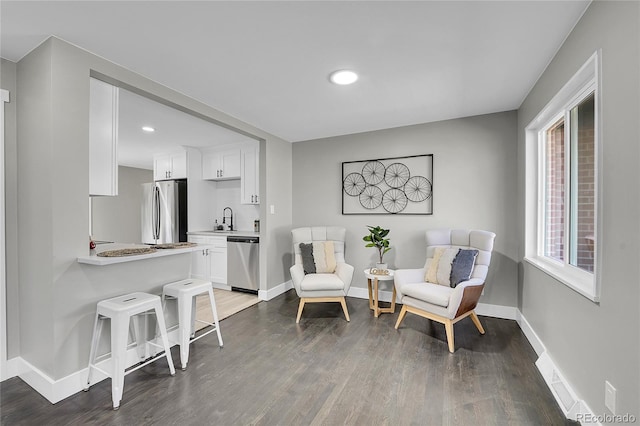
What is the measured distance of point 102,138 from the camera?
2.11 m

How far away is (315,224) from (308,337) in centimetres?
178

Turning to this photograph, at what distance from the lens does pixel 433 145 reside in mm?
3418

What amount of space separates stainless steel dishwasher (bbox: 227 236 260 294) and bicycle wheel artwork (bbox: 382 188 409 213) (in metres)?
1.83

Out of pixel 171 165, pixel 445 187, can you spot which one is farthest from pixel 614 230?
pixel 171 165

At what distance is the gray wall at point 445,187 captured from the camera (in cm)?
307

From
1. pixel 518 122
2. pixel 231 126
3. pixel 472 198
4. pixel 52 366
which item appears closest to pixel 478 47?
pixel 518 122

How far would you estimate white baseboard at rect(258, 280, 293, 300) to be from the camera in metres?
3.81

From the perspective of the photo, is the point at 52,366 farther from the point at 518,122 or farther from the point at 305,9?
the point at 518,122

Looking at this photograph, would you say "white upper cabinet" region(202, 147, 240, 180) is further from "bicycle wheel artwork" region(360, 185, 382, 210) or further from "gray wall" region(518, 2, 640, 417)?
"gray wall" region(518, 2, 640, 417)

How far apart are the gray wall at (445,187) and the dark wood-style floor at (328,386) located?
0.96 metres

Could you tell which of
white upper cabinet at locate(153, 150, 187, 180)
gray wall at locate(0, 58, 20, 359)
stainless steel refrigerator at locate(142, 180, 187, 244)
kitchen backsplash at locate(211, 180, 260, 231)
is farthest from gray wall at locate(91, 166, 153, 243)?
gray wall at locate(0, 58, 20, 359)

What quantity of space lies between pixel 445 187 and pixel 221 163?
3418 millimetres

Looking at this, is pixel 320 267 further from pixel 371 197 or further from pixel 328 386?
pixel 328 386

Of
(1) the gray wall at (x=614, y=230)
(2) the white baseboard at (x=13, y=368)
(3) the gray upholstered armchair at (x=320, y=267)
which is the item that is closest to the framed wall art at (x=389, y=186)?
(3) the gray upholstered armchair at (x=320, y=267)
